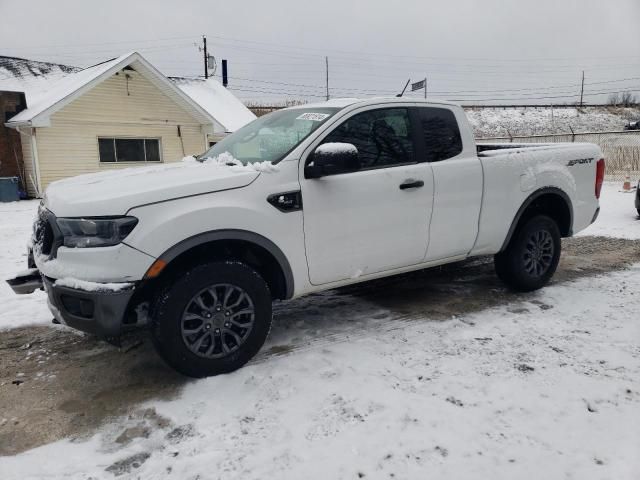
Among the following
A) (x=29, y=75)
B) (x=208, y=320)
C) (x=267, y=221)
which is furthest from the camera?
(x=29, y=75)

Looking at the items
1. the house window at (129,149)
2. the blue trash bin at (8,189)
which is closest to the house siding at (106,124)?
the house window at (129,149)

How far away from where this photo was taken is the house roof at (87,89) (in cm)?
1477

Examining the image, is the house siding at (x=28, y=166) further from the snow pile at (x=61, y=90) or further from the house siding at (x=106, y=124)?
the snow pile at (x=61, y=90)

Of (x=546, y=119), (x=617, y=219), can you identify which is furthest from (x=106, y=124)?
(x=546, y=119)

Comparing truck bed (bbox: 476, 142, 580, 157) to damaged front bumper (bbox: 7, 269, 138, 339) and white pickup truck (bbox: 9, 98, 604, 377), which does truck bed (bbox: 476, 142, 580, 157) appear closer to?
white pickup truck (bbox: 9, 98, 604, 377)

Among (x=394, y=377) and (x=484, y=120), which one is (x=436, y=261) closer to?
(x=394, y=377)

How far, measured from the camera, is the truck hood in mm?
2912

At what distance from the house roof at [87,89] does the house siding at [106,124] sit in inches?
15.7

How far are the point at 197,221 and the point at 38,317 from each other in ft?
8.36

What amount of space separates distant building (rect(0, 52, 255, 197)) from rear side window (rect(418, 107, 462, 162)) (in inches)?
552

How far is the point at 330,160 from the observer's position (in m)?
3.37

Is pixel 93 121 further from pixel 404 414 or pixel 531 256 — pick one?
pixel 404 414

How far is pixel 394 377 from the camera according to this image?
3242 mm

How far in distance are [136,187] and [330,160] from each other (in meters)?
1.29
